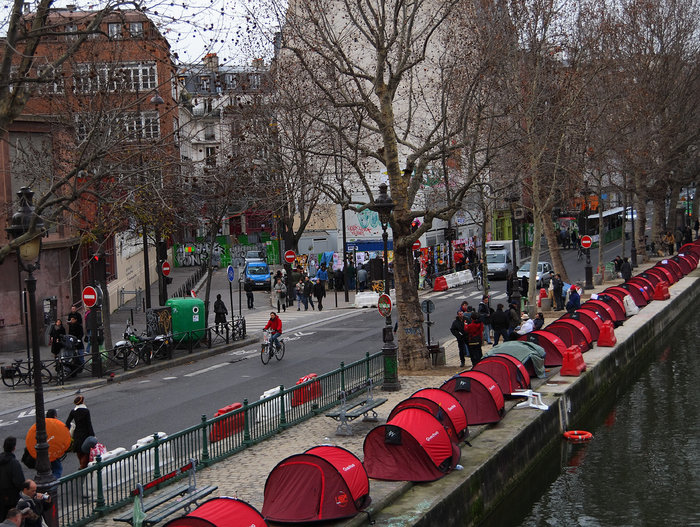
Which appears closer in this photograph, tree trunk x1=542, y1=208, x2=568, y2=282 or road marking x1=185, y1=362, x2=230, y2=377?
road marking x1=185, y1=362, x2=230, y2=377

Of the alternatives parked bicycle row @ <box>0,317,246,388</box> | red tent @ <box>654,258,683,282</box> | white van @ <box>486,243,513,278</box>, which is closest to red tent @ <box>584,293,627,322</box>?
red tent @ <box>654,258,683,282</box>

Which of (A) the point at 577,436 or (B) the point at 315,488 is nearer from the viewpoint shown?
(B) the point at 315,488

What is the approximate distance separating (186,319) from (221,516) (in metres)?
21.3

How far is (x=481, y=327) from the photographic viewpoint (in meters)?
24.1

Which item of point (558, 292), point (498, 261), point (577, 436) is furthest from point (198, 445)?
point (498, 261)

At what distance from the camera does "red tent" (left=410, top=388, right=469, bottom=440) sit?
50.7ft

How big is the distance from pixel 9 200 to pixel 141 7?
19.8 m

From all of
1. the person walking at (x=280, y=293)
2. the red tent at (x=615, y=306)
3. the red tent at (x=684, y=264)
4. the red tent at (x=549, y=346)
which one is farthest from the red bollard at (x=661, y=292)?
the person walking at (x=280, y=293)

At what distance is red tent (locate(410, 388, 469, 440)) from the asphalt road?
635cm

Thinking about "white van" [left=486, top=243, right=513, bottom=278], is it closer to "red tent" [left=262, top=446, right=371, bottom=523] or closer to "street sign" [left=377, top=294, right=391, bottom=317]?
"street sign" [left=377, top=294, right=391, bottom=317]

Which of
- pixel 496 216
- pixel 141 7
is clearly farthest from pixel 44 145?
pixel 496 216

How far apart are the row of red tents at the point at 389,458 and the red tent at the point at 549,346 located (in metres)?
2.51

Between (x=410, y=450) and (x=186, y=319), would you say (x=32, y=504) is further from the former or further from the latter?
(x=186, y=319)

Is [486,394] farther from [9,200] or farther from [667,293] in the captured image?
[667,293]
